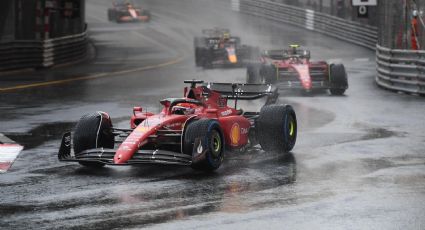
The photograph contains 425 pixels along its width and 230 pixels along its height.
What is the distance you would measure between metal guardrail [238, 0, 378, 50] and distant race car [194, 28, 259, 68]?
13659 millimetres

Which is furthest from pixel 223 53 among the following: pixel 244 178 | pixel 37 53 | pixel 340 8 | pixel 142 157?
pixel 244 178

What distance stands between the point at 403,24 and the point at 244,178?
17.2 metres

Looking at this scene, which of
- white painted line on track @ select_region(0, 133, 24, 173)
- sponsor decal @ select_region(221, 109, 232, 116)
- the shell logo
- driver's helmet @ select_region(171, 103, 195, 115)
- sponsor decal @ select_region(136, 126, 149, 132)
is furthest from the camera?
sponsor decal @ select_region(221, 109, 232, 116)

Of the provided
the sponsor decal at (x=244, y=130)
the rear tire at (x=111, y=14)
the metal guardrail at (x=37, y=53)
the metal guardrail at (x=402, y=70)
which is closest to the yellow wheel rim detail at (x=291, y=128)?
the sponsor decal at (x=244, y=130)

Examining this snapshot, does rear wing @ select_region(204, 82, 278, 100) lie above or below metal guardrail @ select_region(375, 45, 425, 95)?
above

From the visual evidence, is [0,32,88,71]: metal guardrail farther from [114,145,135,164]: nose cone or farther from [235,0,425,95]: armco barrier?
[114,145,135,164]: nose cone

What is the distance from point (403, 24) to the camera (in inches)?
1129

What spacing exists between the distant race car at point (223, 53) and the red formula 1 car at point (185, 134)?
859 inches

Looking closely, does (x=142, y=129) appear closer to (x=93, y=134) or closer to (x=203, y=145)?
(x=93, y=134)

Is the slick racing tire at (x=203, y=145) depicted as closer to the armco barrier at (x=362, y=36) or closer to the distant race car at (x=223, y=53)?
the armco barrier at (x=362, y=36)

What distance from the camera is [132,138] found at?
42.8ft

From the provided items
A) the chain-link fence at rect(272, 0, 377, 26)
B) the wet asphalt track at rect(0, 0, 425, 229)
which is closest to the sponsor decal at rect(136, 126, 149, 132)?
the wet asphalt track at rect(0, 0, 425, 229)

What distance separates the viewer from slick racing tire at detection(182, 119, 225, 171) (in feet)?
41.5

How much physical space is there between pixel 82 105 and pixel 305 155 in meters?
9.62
